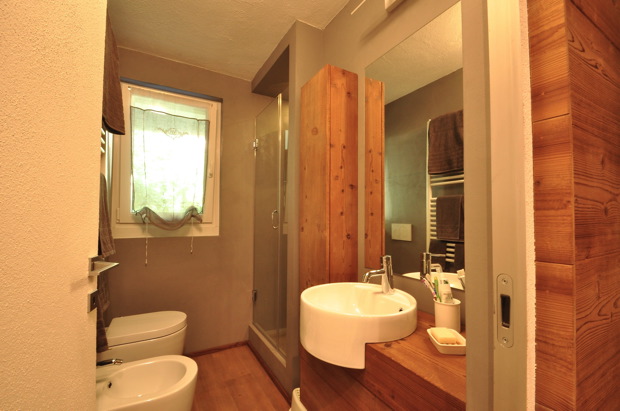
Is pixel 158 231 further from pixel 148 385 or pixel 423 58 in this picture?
pixel 423 58

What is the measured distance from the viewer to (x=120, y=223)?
6.91 ft

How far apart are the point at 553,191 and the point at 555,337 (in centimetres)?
27

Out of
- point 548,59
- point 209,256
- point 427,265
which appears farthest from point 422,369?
point 209,256

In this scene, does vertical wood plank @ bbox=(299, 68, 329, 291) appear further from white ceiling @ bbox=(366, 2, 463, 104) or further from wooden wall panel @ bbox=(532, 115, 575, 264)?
wooden wall panel @ bbox=(532, 115, 575, 264)

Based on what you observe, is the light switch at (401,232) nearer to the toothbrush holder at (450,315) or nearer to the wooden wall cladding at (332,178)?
the wooden wall cladding at (332,178)

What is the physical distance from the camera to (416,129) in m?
1.32

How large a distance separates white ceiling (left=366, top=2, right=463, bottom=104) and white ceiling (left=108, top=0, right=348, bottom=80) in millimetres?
628

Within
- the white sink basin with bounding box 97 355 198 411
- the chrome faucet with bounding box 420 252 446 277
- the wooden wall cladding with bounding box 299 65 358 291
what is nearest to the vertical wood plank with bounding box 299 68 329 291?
the wooden wall cladding with bounding box 299 65 358 291

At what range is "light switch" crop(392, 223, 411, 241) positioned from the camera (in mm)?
1340

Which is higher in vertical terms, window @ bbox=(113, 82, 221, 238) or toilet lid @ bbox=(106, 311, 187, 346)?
window @ bbox=(113, 82, 221, 238)

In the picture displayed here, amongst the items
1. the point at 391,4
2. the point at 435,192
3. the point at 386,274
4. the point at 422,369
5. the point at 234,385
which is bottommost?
the point at 234,385

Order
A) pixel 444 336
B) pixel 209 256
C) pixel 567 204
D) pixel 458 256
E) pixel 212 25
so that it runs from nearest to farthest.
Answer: pixel 567 204 < pixel 444 336 < pixel 458 256 < pixel 212 25 < pixel 209 256

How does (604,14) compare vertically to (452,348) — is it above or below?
above

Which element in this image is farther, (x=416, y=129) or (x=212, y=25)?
(x=212, y=25)
